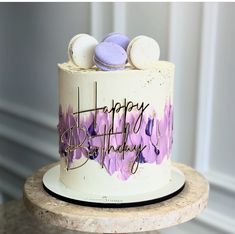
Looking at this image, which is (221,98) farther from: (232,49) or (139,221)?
(139,221)

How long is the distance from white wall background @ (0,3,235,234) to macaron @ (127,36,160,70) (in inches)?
11.8

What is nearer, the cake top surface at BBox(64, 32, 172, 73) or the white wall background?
the cake top surface at BBox(64, 32, 172, 73)

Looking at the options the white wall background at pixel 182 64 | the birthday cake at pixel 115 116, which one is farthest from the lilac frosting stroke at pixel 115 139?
the white wall background at pixel 182 64

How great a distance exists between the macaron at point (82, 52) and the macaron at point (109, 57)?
0.03 metres

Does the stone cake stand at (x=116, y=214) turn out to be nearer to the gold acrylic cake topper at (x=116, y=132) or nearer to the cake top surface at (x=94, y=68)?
the gold acrylic cake topper at (x=116, y=132)

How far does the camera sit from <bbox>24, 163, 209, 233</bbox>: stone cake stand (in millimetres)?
692

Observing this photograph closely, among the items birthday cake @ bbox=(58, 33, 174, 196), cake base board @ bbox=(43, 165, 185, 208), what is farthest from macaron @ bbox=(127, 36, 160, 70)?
cake base board @ bbox=(43, 165, 185, 208)

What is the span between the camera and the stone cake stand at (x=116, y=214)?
2.27 feet

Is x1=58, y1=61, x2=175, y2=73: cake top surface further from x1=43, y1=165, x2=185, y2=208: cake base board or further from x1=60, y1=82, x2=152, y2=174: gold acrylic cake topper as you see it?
x1=43, y1=165, x2=185, y2=208: cake base board

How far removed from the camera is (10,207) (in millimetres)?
1528

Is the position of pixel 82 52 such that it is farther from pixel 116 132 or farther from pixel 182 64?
pixel 182 64

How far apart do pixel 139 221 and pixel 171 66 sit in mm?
268

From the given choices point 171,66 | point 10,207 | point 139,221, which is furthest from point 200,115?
point 10,207

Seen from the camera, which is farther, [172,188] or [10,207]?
[10,207]
